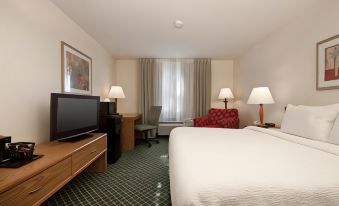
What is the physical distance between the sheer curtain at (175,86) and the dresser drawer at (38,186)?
3836 mm

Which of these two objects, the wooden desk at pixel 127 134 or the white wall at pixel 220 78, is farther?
the white wall at pixel 220 78

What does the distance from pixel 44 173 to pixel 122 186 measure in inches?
43.2

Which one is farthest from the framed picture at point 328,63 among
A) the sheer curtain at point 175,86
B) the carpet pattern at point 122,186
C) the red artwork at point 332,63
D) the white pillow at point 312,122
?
the sheer curtain at point 175,86

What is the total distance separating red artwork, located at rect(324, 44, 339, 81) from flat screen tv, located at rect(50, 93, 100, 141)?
311 centimetres

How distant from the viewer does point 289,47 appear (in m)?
3.04

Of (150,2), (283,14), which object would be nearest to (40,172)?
(150,2)

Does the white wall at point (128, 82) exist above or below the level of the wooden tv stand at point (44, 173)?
above

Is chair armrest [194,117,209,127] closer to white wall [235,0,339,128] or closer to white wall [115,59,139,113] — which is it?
white wall [235,0,339,128]

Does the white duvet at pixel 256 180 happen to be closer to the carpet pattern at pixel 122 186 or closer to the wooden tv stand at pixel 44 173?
the wooden tv stand at pixel 44 173

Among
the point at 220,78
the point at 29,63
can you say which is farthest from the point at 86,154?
the point at 220,78

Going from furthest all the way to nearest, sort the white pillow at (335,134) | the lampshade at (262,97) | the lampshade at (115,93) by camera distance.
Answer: the lampshade at (115,93) < the lampshade at (262,97) < the white pillow at (335,134)

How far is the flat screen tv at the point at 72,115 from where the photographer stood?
2012 mm

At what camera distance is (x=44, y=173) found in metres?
1.39

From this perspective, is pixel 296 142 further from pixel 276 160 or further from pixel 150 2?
pixel 150 2
